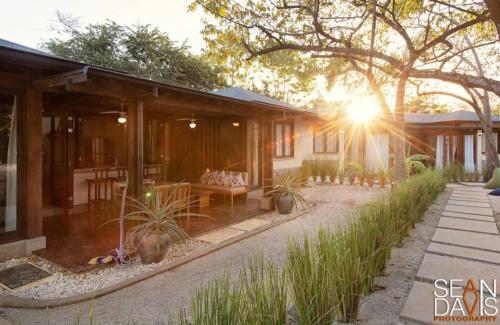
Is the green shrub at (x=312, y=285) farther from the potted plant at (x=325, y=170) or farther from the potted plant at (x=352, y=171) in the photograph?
the potted plant at (x=325, y=170)

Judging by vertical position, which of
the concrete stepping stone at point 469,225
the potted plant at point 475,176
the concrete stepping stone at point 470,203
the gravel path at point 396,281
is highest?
A: the potted plant at point 475,176

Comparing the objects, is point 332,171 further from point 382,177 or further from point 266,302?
point 266,302

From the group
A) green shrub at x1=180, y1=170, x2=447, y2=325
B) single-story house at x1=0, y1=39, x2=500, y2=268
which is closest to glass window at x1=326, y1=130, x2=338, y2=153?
single-story house at x1=0, y1=39, x2=500, y2=268

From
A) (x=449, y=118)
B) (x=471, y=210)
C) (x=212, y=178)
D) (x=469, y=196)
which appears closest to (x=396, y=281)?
(x=471, y=210)

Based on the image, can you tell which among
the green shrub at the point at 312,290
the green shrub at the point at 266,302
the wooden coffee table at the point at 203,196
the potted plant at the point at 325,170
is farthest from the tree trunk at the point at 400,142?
the green shrub at the point at 266,302

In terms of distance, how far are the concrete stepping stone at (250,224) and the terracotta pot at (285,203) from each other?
889 mm

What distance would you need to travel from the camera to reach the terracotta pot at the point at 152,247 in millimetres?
4438

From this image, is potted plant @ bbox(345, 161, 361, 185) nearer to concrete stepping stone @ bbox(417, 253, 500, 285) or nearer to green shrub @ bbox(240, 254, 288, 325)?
concrete stepping stone @ bbox(417, 253, 500, 285)

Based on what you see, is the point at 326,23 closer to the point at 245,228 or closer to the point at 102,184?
the point at 245,228

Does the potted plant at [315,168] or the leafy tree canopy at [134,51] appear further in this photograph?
the leafy tree canopy at [134,51]

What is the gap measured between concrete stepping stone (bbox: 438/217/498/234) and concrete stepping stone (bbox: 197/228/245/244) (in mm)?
4071

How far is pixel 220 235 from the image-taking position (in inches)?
237

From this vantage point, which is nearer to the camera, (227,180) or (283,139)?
(227,180)

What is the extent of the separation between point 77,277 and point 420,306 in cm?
398
